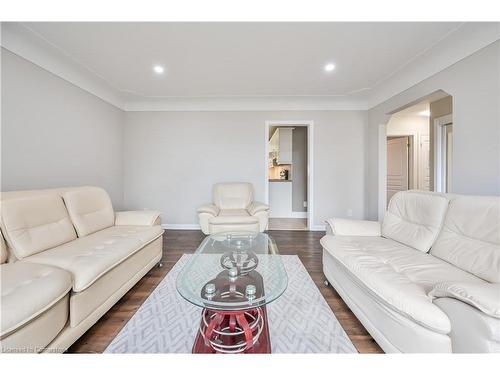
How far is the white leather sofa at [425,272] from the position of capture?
2.84ft

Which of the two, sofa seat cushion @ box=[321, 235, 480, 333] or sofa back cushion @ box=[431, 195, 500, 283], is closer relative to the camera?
sofa seat cushion @ box=[321, 235, 480, 333]

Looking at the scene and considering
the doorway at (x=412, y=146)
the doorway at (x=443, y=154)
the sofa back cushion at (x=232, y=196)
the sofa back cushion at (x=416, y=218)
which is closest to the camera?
the sofa back cushion at (x=416, y=218)

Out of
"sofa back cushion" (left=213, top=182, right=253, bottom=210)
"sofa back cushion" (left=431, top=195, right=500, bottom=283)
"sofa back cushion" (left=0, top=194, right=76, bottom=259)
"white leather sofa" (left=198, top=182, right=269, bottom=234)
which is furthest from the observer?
"sofa back cushion" (left=213, top=182, right=253, bottom=210)

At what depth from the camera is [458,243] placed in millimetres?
1418

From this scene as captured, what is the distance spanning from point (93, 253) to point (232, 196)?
2.36 m

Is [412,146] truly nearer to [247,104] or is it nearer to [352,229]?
[247,104]

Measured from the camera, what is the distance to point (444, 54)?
225cm

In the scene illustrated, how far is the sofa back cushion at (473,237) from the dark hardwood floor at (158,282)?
30.6 inches

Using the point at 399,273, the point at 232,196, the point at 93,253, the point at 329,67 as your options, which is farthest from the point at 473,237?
the point at 232,196

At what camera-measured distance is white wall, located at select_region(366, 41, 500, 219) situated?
72.2 inches

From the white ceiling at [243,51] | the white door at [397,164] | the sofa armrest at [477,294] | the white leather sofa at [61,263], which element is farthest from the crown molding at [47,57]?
the white door at [397,164]

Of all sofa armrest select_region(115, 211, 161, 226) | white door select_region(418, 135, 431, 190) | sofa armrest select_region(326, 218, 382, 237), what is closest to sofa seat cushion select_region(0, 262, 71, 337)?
sofa armrest select_region(115, 211, 161, 226)

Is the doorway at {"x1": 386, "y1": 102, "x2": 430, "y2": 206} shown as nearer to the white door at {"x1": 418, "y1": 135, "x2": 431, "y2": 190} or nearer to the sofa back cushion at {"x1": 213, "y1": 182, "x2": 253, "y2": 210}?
the white door at {"x1": 418, "y1": 135, "x2": 431, "y2": 190}

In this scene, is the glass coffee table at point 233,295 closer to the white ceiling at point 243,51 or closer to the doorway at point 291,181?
the white ceiling at point 243,51
